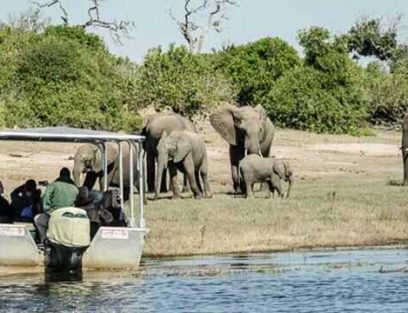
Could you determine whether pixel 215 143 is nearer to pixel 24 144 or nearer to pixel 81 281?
pixel 24 144

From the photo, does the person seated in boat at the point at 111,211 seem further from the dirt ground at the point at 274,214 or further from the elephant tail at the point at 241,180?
the elephant tail at the point at 241,180

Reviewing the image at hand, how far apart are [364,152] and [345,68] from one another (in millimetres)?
12416

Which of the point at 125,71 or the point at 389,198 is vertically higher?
the point at 125,71

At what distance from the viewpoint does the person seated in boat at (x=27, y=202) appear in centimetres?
2570

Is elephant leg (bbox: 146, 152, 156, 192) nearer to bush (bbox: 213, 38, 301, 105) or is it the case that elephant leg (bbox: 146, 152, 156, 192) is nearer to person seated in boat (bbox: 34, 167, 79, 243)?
person seated in boat (bbox: 34, 167, 79, 243)

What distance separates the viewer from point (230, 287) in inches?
876

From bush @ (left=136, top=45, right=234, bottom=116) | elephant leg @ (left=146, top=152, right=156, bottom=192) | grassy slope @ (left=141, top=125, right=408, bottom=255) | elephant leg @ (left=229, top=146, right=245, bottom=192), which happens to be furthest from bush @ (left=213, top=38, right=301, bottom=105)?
grassy slope @ (left=141, top=125, right=408, bottom=255)

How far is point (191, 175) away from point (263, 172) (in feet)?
5.46

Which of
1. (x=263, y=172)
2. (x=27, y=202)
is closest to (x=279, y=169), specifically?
(x=263, y=172)

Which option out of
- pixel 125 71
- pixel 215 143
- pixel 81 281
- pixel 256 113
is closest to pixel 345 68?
pixel 125 71

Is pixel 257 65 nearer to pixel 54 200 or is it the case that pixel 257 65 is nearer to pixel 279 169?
pixel 279 169

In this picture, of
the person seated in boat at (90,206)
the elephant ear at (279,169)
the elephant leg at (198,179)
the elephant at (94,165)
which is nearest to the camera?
the person seated in boat at (90,206)

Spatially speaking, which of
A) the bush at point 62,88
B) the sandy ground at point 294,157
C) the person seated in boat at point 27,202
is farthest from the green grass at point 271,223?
the bush at point 62,88

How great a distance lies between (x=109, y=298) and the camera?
21266 millimetres
